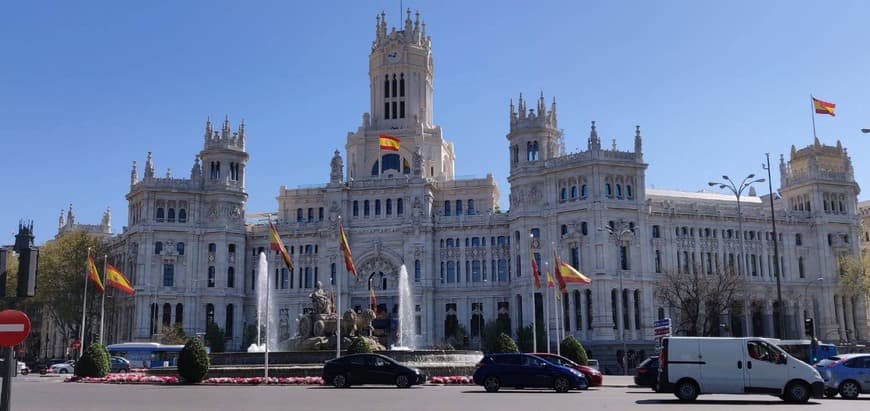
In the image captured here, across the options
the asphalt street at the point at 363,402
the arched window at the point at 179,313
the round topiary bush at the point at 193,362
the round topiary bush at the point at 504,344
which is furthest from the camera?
the arched window at the point at 179,313

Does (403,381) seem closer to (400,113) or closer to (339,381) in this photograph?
(339,381)

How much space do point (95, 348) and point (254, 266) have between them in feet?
166

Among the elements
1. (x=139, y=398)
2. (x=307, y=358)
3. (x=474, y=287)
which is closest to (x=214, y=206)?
(x=474, y=287)

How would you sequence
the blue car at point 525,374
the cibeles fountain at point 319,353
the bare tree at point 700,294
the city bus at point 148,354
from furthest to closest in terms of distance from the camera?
1. the bare tree at point 700,294
2. the city bus at point 148,354
3. the cibeles fountain at point 319,353
4. the blue car at point 525,374

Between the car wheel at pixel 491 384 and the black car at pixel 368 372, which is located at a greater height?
the black car at pixel 368 372

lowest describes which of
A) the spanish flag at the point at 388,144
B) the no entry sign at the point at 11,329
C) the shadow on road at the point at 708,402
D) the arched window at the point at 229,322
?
the shadow on road at the point at 708,402

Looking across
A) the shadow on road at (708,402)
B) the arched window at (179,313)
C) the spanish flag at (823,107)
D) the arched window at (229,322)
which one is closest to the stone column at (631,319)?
the spanish flag at (823,107)

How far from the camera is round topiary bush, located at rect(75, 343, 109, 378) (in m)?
50.3

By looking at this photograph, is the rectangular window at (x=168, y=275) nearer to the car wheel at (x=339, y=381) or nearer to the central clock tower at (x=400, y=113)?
the central clock tower at (x=400, y=113)

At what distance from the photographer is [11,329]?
513 inches

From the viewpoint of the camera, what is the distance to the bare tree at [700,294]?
7706 cm

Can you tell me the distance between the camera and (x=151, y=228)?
9669 centimetres

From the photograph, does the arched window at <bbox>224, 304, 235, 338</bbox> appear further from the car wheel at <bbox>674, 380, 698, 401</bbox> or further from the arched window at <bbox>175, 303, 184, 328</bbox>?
the car wheel at <bbox>674, 380, 698, 401</bbox>

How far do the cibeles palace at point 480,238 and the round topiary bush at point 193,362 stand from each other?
49.8 metres
